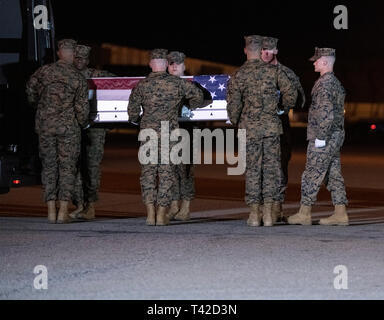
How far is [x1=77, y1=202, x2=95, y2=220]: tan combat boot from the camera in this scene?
1226 cm

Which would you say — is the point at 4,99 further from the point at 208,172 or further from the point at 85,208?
the point at 208,172

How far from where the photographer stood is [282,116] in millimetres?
11883

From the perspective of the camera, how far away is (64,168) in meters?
11.7

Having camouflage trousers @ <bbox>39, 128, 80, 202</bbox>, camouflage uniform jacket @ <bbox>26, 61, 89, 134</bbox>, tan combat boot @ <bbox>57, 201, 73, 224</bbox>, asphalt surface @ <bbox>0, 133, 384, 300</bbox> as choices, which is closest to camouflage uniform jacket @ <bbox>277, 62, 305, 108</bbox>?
asphalt surface @ <bbox>0, 133, 384, 300</bbox>

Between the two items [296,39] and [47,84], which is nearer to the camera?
[47,84]

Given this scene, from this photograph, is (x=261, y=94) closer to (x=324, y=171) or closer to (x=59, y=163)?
(x=324, y=171)

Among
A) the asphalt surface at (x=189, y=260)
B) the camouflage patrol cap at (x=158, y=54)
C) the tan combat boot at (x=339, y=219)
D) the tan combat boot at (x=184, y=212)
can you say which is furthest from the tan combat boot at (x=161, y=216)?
the tan combat boot at (x=339, y=219)

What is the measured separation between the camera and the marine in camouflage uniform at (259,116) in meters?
11.3

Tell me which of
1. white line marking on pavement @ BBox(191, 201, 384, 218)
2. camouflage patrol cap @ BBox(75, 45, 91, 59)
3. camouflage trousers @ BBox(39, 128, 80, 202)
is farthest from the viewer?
white line marking on pavement @ BBox(191, 201, 384, 218)

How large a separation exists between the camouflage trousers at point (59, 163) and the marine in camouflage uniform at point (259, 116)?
1789 mm

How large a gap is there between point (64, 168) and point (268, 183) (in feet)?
7.34

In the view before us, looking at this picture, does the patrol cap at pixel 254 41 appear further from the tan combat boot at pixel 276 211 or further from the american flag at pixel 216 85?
the tan combat boot at pixel 276 211

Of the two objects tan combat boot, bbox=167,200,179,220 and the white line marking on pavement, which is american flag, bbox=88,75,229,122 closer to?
tan combat boot, bbox=167,200,179,220
